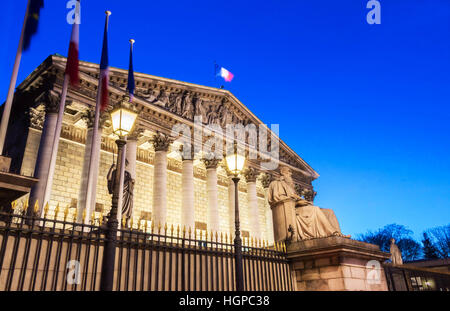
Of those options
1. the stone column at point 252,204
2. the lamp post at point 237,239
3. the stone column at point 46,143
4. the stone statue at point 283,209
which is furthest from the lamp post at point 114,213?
the stone column at point 252,204

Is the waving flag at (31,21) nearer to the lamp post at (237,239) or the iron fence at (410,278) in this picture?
the lamp post at (237,239)

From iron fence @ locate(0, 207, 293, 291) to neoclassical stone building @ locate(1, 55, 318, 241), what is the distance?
27.5ft

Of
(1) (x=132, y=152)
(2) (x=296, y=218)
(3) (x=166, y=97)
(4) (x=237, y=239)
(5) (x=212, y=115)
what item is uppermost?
(5) (x=212, y=115)

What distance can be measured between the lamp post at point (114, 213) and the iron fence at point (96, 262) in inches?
18.0

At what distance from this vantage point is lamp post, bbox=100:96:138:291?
4.89 m

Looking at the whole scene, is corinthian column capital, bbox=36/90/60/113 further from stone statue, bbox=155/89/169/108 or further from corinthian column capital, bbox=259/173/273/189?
corinthian column capital, bbox=259/173/273/189

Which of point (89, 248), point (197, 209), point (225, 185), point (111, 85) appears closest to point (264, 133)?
point (225, 185)

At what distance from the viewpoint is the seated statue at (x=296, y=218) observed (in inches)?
347

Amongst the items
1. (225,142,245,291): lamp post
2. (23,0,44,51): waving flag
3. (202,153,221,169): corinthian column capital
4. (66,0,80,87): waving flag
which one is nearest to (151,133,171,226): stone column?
(202,153,221,169): corinthian column capital

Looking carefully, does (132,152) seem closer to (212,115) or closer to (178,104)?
(178,104)

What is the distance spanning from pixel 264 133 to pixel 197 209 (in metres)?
9.29

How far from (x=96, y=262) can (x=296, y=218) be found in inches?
208

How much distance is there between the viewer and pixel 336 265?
7680 millimetres

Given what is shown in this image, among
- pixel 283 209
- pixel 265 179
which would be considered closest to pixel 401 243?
pixel 265 179
